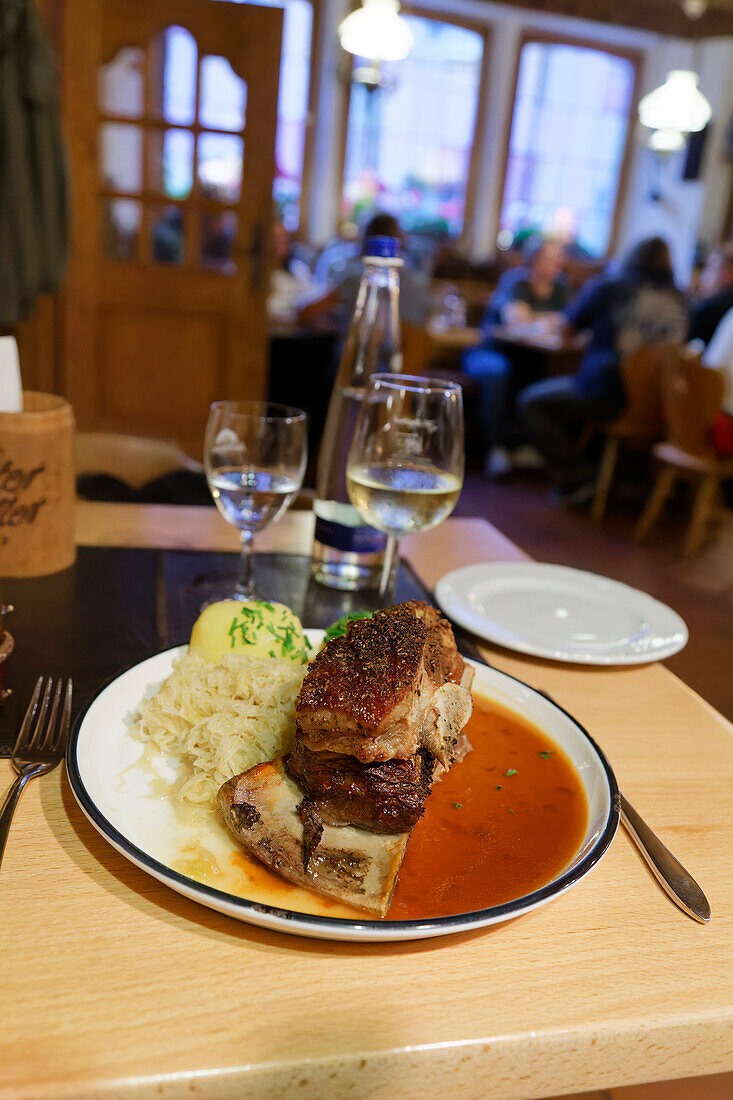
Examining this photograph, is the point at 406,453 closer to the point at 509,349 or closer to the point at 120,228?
the point at 120,228

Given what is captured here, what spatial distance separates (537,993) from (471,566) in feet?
2.52

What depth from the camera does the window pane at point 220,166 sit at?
13.7 feet

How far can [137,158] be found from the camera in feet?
13.5

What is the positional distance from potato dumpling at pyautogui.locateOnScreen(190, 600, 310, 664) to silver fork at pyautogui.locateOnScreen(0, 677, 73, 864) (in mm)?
139

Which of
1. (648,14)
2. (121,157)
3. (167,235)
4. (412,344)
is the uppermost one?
(648,14)

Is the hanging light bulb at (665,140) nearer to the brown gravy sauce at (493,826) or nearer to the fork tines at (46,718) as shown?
the brown gravy sauce at (493,826)

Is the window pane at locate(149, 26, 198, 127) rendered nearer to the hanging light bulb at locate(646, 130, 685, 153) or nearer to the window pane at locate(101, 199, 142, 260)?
the window pane at locate(101, 199, 142, 260)

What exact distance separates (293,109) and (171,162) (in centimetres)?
428

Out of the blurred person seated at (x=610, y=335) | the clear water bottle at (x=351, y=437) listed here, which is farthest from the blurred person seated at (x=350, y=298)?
the clear water bottle at (x=351, y=437)

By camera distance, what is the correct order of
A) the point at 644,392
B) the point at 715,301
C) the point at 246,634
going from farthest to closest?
1. the point at 715,301
2. the point at 644,392
3. the point at 246,634

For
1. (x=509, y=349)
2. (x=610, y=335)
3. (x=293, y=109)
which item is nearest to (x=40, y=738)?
(x=610, y=335)

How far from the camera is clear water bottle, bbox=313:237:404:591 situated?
1.22 meters

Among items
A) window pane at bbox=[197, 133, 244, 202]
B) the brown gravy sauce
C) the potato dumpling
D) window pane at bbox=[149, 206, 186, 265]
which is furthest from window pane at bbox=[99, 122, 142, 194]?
the brown gravy sauce

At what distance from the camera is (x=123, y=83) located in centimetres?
401
